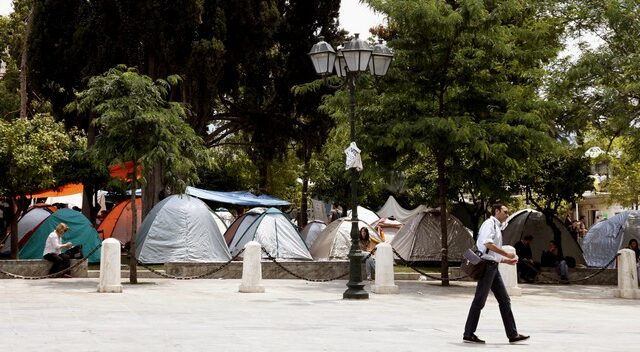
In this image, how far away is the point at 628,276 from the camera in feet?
61.5

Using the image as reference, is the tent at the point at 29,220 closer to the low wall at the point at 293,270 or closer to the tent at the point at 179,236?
the tent at the point at 179,236

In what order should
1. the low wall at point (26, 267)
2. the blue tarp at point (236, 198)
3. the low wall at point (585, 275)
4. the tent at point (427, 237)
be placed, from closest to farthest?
the low wall at point (26, 267), the low wall at point (585, 275), the tent at point (427, 237), the blue tarp at point (236, 198)

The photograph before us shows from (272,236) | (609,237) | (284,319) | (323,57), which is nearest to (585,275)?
(609,237)

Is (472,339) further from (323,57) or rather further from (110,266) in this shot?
(110,266)

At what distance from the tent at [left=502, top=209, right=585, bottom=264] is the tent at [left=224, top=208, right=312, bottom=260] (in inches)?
284

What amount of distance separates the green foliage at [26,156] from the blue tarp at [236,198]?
843 centimetres

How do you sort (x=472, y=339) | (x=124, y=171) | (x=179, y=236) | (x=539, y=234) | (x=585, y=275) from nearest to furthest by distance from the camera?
(x=472, y=339)
(x=124, y=171)
(x=585, y=275)
(x=179, y=236)
(x=539, y=234)

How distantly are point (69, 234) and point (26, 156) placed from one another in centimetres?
265

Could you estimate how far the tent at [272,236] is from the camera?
25.3 metres

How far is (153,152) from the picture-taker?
59.6ft

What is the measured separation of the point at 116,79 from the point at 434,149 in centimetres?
748

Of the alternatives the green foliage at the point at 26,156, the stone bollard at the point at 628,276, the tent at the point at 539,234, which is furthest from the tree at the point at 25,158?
the stone bollard at the point at 628,276

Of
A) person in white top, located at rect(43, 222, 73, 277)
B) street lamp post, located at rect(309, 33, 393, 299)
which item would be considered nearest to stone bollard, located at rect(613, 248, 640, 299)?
street lamp post, located at rect(309, 33, 393, 299)

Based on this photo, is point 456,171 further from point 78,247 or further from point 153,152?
point 78,247
